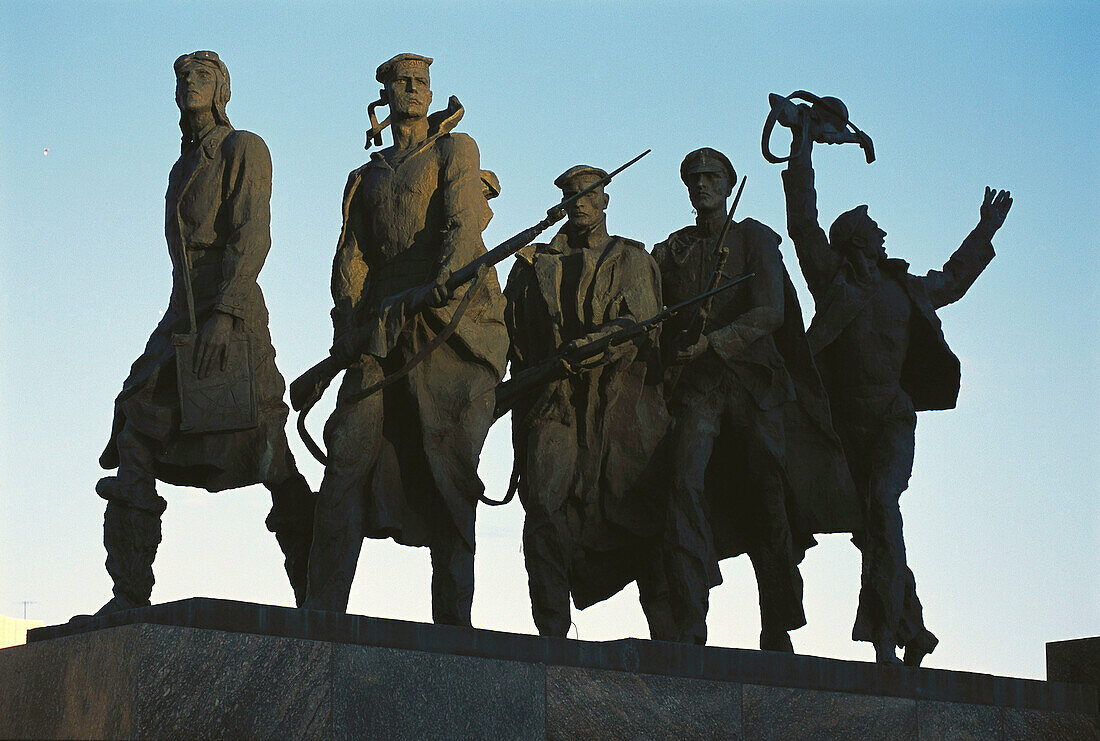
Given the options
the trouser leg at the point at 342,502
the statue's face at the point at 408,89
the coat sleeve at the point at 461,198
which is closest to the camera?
the trouser leg at the point at 342,502

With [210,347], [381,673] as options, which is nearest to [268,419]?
[210,347]

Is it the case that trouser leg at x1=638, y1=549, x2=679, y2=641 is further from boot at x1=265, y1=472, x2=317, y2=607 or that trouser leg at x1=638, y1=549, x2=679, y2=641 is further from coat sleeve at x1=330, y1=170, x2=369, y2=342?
coat sleeve at x1=330, y1=170, x2=369, y2=342

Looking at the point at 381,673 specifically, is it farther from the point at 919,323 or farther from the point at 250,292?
the point at 919,323

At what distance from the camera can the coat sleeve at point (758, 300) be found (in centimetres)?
1236

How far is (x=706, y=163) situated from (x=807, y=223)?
1.07 m

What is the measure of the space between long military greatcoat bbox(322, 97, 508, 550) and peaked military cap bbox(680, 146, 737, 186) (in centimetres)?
200

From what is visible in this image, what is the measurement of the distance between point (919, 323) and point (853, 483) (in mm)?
1415

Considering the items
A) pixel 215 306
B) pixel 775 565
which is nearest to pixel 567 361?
pixel 775 565

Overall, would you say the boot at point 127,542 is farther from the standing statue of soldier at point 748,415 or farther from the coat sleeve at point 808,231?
the coat sleeve at point 808,231

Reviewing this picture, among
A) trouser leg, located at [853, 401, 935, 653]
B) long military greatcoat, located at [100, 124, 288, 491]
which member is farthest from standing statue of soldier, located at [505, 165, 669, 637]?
long military greatcoat, located at [100, 124, 288, 491]

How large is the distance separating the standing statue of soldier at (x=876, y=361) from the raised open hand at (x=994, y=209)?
0.40 metres

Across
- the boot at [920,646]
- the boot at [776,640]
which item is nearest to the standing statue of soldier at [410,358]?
the boot at [776,640]

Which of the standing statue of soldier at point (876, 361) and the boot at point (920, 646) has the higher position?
the standing statue of soldier at point (876, 361)

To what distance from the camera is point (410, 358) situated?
11.1m
